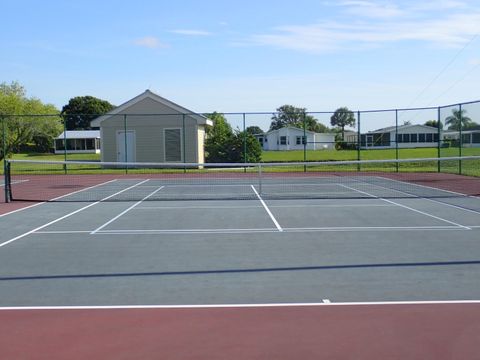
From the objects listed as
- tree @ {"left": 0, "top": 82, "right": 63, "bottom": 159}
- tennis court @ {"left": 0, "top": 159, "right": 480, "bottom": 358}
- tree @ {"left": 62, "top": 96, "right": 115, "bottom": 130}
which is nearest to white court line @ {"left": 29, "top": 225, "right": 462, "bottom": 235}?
tennis court @ {"left": 0, "top": 159, "right": 480, "bottom": 358}

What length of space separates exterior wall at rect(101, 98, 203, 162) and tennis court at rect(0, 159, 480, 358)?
18.0 m

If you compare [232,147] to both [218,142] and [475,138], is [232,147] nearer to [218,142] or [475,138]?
[218,142]

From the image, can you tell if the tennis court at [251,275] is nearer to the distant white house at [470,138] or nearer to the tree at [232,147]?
the distant white house at [470,138]

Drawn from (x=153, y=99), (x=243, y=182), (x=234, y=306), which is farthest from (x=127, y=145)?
(x=234, y=306)

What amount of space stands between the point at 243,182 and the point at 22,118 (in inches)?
995

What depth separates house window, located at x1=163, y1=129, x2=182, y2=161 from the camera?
1372 inches

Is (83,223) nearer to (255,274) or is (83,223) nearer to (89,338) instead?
(255,274)

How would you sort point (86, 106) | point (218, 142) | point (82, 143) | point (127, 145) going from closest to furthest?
point (127, 145), point (218, 142), point (82, 143), point (86, 106)

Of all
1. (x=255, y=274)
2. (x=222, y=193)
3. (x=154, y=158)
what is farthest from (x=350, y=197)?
(x=154, y=158)

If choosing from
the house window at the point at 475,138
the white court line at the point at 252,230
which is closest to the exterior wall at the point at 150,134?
the house window at the point at 475,138

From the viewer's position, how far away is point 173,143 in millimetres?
34906

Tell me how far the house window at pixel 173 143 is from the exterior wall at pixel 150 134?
235 mm

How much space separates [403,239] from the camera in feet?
34.3

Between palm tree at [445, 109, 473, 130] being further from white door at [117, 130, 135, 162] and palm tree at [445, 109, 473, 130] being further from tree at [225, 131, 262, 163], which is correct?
white door at [117, 130, 135, 162]
